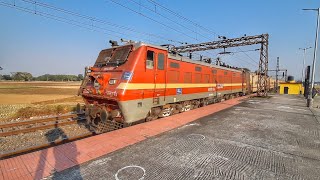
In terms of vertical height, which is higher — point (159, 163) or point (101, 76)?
point (101, 76)

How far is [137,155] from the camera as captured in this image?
520cm

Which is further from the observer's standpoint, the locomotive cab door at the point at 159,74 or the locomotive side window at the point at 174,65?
the locomotive side window at the point at 174,65

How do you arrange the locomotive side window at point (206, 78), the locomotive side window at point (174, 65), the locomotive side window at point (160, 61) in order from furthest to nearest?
the locomotive side window at point (206, 78), the locomotive side window at point (174, 65), the locomotive side window at point (160, 61)

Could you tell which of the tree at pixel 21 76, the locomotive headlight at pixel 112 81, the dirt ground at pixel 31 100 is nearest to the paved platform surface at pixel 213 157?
the locomotive headlight at pixel 112 81

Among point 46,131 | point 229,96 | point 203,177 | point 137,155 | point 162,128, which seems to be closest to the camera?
point 203,177

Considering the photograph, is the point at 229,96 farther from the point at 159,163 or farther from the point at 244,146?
the point at 159,163

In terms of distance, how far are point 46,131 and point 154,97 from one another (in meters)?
5.65

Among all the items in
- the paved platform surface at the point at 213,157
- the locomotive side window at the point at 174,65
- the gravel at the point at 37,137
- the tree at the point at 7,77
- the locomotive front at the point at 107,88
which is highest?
the tree at the point at 7,77

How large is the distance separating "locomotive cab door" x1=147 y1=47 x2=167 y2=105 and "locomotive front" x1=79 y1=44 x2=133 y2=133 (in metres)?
1.24

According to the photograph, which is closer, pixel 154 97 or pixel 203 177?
pixel 203 177

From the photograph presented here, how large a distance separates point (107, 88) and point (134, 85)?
3.69 feet

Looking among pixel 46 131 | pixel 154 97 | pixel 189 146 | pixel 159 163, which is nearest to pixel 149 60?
pixel 154 97

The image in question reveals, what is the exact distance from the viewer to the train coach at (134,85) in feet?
25.1

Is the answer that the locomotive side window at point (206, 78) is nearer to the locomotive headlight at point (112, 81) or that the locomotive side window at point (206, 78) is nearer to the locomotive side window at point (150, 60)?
the locomotive side window at point (150, 60)
